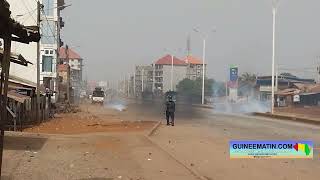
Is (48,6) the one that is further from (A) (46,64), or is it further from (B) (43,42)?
(A) (46,64)

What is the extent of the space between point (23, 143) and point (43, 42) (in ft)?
202

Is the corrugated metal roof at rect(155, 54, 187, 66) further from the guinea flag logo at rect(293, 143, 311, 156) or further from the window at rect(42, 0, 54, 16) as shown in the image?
the guinea flag logo at rect(293, 143, 311, 156)

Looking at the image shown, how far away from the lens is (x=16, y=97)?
85.1 feet

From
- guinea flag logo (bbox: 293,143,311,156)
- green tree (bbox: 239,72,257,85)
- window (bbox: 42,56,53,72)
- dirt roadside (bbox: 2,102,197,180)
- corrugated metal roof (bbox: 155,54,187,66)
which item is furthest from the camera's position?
corrugated metal roof (bbox: 155,54,187,66)

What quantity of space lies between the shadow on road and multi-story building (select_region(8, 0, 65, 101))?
47669 mm

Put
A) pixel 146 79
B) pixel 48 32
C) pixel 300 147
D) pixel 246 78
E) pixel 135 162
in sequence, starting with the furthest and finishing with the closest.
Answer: pixel 146 79, pixel 246 78, pixel 48 32, pixel 135 162, pixel 300 147

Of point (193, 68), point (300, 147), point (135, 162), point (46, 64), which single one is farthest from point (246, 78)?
point (300, 147)

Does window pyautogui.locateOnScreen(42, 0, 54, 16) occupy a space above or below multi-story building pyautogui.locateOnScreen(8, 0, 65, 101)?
above

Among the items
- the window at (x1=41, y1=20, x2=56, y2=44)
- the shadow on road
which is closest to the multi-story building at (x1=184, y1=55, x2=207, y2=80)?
the window at (x1=41, y1=20, x2=56, y2=44)

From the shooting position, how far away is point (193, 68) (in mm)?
183375

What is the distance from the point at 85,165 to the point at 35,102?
19167mm

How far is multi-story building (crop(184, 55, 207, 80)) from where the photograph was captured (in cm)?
17425

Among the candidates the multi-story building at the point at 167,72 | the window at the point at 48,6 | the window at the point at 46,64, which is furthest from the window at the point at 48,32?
the multi-story building at the point at 167,72

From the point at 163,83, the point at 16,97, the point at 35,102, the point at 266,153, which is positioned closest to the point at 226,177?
the point at 266,153
